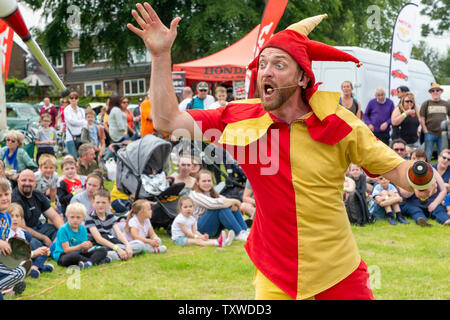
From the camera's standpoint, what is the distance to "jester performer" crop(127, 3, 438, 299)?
9.03 ft

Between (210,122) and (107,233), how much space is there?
4.29 m

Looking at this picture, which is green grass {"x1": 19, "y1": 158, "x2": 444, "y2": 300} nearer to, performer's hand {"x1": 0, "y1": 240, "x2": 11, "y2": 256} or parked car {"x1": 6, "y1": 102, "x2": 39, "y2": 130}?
performer's hand {"x1": 0, "y1": 240, "x2": 11, "y2": 256}

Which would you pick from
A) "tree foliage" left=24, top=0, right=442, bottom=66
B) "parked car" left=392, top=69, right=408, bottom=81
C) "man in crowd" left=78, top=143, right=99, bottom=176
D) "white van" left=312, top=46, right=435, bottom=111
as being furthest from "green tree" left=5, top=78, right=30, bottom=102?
"parked car" left=392, top=69, right=408, bottom=81

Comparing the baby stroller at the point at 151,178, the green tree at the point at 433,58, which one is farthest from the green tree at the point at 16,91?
the green tree at the point at 433,58

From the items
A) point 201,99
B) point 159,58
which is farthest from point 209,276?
point 201,99

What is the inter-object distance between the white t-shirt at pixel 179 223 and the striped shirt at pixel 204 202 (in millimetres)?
279

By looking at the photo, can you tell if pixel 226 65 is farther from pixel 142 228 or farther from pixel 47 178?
pixel 142 228

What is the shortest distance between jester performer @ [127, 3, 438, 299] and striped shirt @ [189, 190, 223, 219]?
470 cm

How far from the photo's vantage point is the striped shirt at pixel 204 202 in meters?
7.59

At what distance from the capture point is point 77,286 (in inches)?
213

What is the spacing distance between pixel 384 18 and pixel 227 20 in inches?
447

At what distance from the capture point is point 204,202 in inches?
301

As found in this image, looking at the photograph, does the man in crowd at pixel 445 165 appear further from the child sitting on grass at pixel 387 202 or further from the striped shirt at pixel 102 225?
the striped shirt at pixel 102 225
